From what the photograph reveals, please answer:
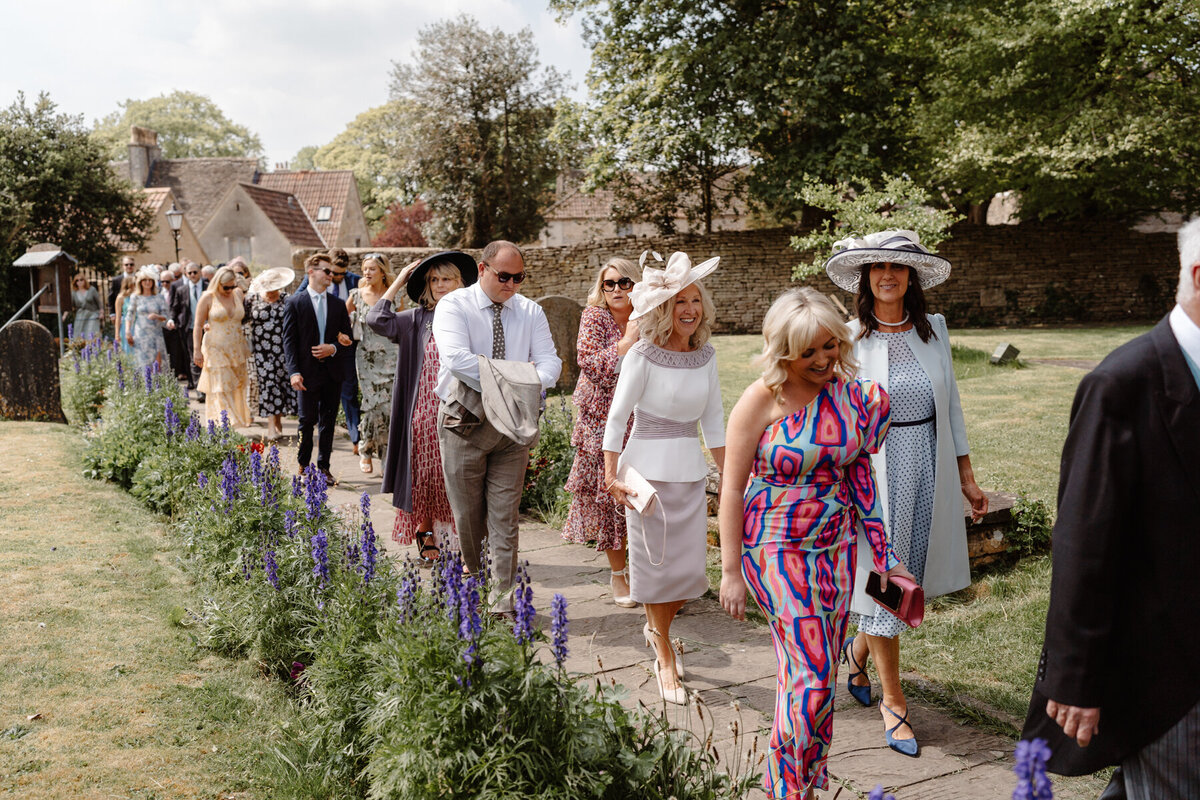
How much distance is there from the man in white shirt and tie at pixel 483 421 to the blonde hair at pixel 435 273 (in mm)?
1024

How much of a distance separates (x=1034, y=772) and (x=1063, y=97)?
25601 millimetres

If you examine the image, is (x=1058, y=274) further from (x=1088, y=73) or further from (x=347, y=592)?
(x=347, y=592)

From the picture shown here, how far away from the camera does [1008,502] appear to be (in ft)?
19.5

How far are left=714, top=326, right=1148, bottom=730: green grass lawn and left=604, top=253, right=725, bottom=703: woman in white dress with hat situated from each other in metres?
0.46

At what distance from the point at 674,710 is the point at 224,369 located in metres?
9.08

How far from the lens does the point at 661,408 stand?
4312mm

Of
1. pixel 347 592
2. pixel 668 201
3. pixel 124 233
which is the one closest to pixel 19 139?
pixel 124 233

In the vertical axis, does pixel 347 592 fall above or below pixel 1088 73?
below

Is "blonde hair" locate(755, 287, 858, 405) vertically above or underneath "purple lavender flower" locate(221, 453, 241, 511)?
above

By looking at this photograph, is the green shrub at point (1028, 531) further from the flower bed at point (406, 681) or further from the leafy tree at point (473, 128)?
the leafy tree at point (473, 128)

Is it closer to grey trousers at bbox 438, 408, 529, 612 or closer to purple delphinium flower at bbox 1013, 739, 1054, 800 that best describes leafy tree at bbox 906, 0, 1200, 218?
grey trousers at bbox 438, 408, 529, 612

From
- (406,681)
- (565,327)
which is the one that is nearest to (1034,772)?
(406,681)

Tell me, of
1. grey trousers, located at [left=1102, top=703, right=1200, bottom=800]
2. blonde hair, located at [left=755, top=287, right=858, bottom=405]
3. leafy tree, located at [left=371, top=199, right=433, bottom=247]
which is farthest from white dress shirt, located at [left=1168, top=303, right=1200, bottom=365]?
leafy tree, located at [left=371, top=199, right=433, bottom=247]

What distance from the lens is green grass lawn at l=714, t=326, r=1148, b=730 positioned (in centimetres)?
446
